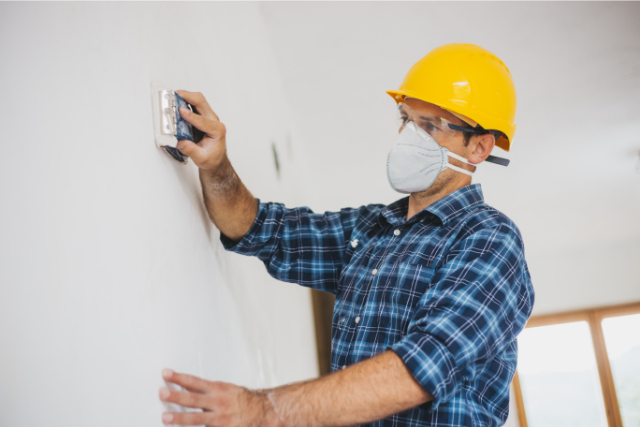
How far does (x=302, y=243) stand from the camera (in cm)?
135

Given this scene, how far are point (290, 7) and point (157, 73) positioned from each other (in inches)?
54.8

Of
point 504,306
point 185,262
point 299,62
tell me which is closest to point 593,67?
point 299,62

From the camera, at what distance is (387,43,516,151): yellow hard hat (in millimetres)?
1297

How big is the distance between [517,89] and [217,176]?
98.7 inches

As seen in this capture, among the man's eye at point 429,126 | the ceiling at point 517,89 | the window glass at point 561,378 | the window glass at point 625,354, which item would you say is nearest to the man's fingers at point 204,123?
the man's eye at point 429,126

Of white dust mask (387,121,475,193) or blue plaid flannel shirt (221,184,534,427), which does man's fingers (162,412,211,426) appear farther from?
white dust mask (387,121,475,193)

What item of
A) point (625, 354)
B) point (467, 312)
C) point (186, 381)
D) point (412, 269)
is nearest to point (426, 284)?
point (412, 269)

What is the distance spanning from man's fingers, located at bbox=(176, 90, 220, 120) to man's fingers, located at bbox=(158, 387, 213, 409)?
55 cm

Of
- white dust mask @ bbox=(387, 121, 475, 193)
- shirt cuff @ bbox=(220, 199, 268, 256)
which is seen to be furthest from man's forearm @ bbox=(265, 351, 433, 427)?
white dust mask @ bbox=(387, 121, 475, 193)

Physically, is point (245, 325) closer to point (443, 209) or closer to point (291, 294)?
point (443, 209)

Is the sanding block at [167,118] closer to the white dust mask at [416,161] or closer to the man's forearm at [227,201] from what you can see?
the man's forearm at [227,201]

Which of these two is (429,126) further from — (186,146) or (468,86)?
(186,146)

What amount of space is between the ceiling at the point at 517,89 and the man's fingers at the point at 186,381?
1780mm

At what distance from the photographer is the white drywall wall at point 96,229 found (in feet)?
1.72
